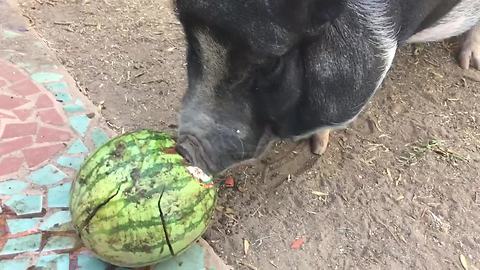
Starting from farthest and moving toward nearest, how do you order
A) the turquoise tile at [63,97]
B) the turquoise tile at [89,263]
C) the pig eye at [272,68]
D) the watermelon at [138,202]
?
the turquoise tile at [63,97] → the turquoise tile at [89,263] → the pig eye at [272,68] → the watermelon at [138,202]

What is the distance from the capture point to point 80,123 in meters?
2.48

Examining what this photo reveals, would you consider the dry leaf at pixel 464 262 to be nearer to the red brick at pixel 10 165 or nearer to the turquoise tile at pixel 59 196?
the turquoise tile at pixel 59 196

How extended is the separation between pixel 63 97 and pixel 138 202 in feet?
3.16

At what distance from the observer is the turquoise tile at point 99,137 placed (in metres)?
2.41

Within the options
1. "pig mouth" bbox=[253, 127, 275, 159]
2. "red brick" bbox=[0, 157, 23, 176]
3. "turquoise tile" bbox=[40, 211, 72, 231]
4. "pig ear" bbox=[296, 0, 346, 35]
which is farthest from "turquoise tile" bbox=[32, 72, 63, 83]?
"pig ear" bbox=[296, 0, 346, 35]

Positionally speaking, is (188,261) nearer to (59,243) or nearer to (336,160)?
(59,243)

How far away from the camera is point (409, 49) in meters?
3.27

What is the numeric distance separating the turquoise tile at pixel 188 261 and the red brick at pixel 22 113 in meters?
0.83

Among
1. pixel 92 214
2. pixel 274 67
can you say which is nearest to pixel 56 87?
pixel 92 214

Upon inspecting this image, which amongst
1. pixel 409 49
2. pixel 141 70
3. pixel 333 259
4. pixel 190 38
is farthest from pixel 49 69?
pixel 409 49

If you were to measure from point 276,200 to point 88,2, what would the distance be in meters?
1.48

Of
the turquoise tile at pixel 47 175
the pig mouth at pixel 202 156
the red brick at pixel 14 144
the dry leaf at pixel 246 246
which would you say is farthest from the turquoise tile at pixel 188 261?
the red brick at pixel 14 144

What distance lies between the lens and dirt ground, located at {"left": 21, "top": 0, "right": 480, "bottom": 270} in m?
2.24

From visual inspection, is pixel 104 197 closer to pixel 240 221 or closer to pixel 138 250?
pixel 138 250
